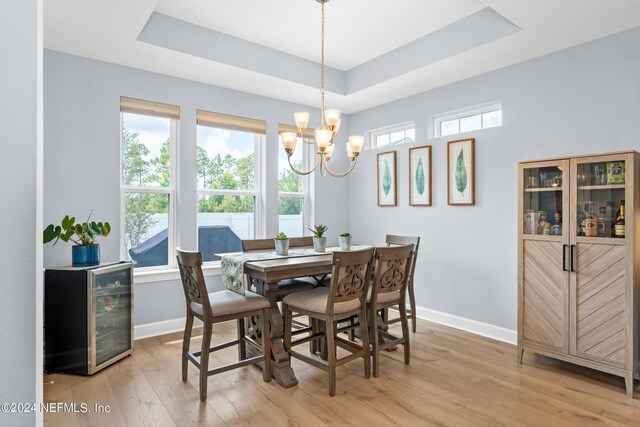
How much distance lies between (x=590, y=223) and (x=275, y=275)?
2.35 m

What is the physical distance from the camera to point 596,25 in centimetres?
284

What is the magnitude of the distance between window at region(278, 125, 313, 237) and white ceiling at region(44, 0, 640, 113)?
966mm

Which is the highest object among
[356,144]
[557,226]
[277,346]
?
[356,144]

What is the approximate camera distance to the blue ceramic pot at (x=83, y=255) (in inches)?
A: 118

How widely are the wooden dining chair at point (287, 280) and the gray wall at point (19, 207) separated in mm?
2229

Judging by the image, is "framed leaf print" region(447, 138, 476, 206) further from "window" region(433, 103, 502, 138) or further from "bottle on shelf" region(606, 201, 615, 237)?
"bottle on shelf" region(606, 201, 615, 237)

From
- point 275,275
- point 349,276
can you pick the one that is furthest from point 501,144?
point 275,275

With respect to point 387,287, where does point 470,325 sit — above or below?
below

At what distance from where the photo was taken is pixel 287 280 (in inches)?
138

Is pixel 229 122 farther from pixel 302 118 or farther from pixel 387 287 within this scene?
pixel 387 287

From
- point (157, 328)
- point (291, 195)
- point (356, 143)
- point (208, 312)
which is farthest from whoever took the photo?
point (291, 195)

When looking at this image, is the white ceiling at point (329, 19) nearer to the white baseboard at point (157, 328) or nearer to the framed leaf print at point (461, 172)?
the framed leaf print at point (461, 172)

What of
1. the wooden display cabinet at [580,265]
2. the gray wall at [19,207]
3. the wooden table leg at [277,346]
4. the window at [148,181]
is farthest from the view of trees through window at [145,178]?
the wooden display cabinet at [580,265]

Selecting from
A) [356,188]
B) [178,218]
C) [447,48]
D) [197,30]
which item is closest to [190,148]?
[178,218]
